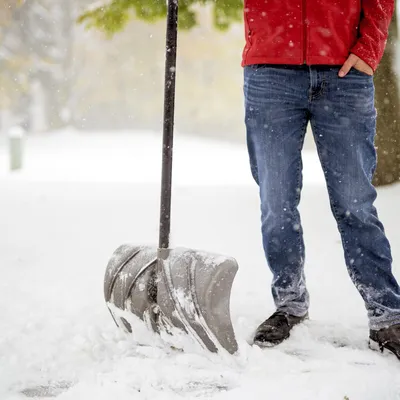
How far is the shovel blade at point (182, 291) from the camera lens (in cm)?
191

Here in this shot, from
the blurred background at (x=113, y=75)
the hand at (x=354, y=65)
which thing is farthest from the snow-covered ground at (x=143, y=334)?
the blurred background at (x=113, y=75)

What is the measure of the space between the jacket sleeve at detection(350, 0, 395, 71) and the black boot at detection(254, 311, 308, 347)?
43.5 inches

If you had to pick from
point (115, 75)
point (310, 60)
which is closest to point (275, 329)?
point (310, 60)

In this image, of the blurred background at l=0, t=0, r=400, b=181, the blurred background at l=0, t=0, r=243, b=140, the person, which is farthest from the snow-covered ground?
the blurred background at l=0, t=0, r=243, b=140

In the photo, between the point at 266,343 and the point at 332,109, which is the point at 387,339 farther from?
the point at 332,109

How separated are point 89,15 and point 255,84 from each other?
16.8ft

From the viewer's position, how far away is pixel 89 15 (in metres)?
6.64

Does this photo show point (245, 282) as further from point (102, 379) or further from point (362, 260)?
point (102, 379)

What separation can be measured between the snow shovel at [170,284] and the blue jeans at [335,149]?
38cm

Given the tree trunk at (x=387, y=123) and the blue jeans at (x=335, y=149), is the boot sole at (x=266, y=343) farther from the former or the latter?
the tree trunk at (x=387, y=123)

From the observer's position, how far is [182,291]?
6.37 ft

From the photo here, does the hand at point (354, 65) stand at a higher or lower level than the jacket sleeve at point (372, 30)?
lower

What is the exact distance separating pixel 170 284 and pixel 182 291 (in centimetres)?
6

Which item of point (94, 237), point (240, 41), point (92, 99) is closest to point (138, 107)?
point (92, 99)
